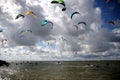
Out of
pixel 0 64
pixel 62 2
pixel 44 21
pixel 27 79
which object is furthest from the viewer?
pixel 0 64

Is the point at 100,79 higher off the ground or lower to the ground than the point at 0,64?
lower

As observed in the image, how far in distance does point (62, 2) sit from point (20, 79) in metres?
19.2

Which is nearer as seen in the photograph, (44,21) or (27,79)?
(44,21)

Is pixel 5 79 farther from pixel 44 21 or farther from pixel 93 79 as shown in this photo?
pixel 93 79

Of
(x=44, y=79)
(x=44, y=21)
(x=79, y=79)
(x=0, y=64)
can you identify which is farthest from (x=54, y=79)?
(x=0, y=64)

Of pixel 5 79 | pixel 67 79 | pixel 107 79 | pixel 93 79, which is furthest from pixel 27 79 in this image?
pixel 107 79

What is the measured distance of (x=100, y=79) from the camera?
40.4m

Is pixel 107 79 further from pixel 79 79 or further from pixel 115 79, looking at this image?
pixel 79 79

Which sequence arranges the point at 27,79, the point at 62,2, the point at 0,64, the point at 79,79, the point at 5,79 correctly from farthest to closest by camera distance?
1. the point at 0,64
2. the point at 79,79
3. the point at 27,79
4. the point at 5,79
5. the point at 62,2

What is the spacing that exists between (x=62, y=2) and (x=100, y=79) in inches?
896

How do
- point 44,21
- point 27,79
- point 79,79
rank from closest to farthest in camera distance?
point 44,21 → point 27,79 → point 79,79

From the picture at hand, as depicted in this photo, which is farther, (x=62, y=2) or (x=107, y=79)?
(x=107, y=79)

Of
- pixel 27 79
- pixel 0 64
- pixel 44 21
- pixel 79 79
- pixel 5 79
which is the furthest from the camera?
pixel 0 64

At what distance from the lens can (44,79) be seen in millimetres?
38562
